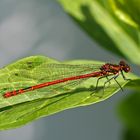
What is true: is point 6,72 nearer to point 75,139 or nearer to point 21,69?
point 21,69

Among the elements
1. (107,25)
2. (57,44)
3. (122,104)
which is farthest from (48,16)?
(107,25)

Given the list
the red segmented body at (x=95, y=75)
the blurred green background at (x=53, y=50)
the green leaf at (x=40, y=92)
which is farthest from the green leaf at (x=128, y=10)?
the blurred green background at (x=53, y=50)

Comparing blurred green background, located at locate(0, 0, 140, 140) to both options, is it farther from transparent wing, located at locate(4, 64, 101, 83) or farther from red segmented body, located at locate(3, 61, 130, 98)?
transparent wing, located at locate(4, 64, 101, 83)

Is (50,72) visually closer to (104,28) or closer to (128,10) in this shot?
(104,28)

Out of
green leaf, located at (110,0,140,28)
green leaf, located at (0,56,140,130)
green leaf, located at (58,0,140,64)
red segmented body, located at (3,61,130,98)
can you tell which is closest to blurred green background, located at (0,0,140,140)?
red segmented body, located at (3,61,130,98)

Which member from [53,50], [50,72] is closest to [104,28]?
[50,72]

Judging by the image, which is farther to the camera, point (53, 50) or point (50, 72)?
point (53, 50)
